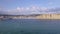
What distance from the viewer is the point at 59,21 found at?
20188 millimetres

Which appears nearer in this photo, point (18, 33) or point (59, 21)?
point (18, 33)

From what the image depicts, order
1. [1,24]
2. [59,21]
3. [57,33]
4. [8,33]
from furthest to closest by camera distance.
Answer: [59,21]
[1,24]
[57,33]
[8,33]

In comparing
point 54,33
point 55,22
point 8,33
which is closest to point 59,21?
point 55,22

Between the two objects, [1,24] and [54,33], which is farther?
[1,24]

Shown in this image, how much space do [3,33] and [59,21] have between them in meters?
9.77

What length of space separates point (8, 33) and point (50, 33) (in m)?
4.46

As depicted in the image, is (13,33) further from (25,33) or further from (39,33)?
(39,33)

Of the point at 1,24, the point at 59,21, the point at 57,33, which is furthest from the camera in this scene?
the point at 59,21

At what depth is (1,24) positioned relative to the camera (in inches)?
683

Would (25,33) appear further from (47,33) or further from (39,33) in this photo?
(47,33)

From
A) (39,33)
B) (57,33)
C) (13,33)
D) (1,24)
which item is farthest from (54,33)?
(1,24)

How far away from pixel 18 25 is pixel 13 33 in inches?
179

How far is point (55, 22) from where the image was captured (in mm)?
20875

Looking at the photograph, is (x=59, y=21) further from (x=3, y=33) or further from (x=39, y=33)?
(x=3, y=33)
